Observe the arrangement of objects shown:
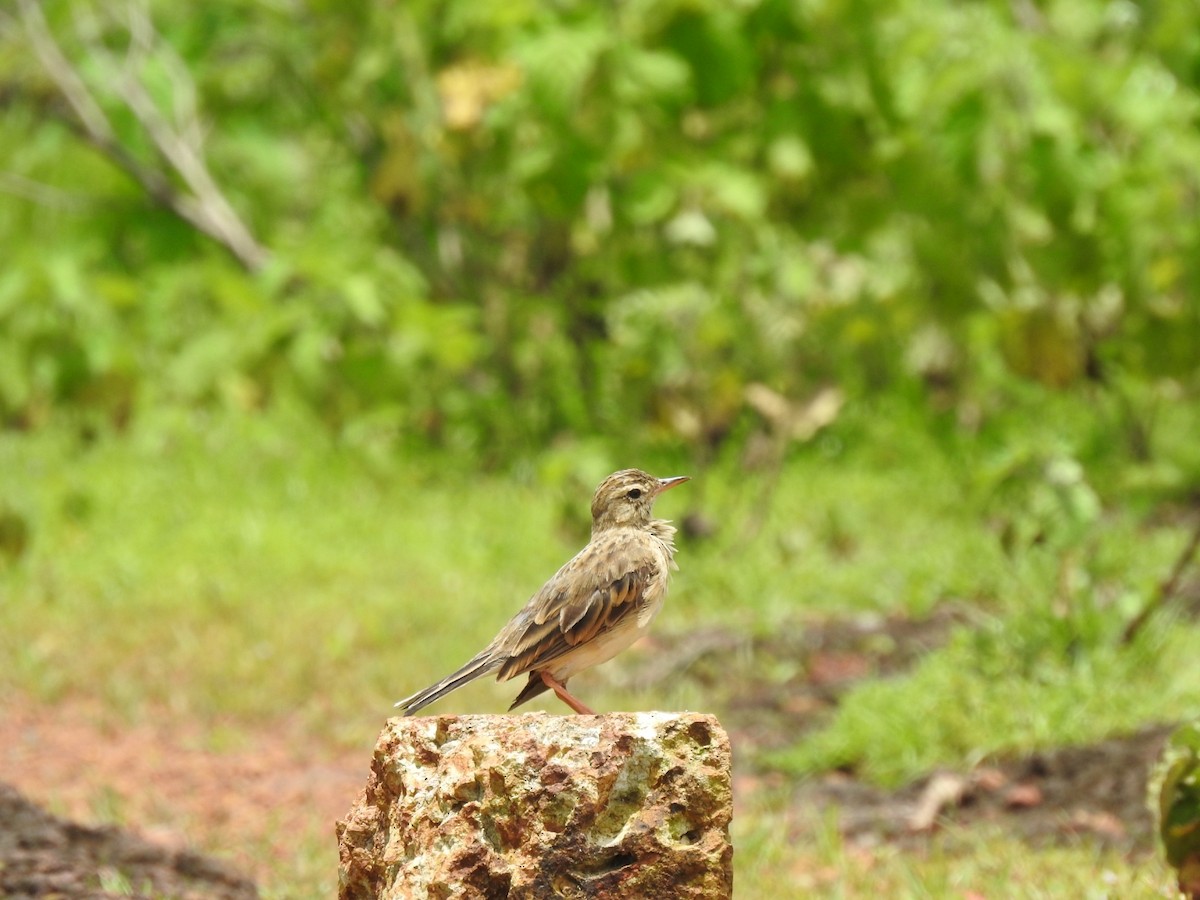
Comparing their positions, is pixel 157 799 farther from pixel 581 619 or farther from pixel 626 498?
pixel 581 619

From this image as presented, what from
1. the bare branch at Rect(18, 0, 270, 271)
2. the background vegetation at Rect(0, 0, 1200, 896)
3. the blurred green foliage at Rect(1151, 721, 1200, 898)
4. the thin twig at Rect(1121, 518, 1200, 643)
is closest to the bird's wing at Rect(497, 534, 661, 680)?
the blurred green foliage at Rect(1151, 721, 1200, 898)

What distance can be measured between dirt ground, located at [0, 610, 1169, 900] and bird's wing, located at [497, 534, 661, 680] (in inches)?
43.4

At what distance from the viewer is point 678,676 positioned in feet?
23.3

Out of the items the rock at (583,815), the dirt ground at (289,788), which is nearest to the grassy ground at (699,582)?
the dirt ground at (289,788)

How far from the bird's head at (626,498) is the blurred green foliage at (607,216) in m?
4.31

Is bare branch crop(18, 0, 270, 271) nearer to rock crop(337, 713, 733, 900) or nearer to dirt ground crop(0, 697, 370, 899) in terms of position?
dirt ground crop(0, 697, 370, 899)

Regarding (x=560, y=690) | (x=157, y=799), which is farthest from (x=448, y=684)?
(x=157, y=799)

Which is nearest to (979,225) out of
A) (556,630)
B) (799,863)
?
(799,863)

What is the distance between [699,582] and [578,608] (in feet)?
15.1

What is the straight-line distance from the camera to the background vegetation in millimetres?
7184

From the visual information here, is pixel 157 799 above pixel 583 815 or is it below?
above

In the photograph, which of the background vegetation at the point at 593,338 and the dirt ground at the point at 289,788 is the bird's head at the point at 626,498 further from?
the background vegetation at the point at 593,338

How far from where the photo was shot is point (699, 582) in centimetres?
829

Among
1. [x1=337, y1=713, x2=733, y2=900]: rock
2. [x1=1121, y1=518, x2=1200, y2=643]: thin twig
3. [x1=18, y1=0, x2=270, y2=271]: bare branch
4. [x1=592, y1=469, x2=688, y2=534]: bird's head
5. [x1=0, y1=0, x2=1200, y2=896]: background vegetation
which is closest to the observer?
[x1=337, y1=713, x2=733, y2=900]: rock
